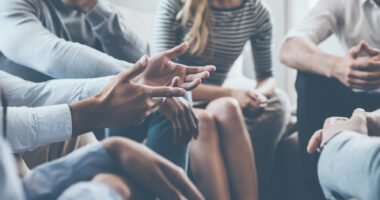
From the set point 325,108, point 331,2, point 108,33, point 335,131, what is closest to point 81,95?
point 108,33

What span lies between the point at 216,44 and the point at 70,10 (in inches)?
16.9

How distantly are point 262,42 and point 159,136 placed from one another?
602 millimetres

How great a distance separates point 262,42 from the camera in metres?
1.24

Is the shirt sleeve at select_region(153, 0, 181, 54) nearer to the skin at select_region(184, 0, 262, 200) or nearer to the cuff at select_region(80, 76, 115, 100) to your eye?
the skin at select_region(184, 0, 262, 200)

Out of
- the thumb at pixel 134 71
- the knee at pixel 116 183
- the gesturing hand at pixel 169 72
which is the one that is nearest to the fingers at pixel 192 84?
the gesturing hand at pixel 169 72

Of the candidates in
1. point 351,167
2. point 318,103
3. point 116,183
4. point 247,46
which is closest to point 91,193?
point 116,183

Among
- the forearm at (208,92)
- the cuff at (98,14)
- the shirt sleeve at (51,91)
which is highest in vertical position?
the cuff at (98,14)

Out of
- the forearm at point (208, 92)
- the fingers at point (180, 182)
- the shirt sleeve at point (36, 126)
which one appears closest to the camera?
the fingers at point (180, 182)

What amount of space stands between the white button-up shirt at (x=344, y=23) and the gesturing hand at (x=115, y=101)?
0.59 m

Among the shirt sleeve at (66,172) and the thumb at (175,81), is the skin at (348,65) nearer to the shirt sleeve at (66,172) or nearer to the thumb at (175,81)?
the thumb at (175,81)

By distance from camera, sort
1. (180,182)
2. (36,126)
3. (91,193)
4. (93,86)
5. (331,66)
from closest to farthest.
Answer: (91,193) → (180,182) → (36,126) → (93,86) → (331,66)

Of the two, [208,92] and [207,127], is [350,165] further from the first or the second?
[208,92]

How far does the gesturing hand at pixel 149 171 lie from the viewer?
15.9 inches

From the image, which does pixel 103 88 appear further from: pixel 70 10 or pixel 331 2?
pixel 331 2
